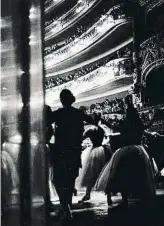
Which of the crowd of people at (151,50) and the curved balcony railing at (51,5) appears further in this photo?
the curved balcony railing at (51,5)

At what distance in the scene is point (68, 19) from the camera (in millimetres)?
4164

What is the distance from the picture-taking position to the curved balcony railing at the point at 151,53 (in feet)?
12.9

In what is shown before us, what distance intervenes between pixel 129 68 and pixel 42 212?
149 cm

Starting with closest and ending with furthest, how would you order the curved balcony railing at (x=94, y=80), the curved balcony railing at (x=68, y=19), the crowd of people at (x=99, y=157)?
the crowd of people at (x=99, y=157)
the curved balcony railing at (x=94, y=80)
the curved balcony railing at (x=68, y=19)

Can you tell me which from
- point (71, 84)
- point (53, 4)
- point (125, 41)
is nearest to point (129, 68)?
point (125, 41)

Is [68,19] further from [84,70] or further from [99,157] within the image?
[99,157]

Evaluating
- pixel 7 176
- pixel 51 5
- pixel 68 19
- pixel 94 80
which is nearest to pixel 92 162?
pixel 94 80

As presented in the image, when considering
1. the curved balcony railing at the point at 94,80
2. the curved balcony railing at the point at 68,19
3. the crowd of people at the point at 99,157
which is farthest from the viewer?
the curved balcony railing at the point at 68,19

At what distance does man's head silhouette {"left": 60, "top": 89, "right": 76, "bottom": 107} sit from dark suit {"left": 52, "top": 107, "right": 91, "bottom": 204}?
46mm

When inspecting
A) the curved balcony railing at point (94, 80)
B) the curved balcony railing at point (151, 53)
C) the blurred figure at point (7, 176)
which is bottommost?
the blurred figure at point (7, 176)

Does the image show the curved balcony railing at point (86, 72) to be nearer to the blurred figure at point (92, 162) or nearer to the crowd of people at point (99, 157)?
the crowd of people at point (99, 157)

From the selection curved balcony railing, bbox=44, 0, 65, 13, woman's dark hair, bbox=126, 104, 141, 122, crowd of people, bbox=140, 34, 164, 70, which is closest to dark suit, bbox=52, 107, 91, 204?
woman's dark hair, bbox=126, 104, 141, 122

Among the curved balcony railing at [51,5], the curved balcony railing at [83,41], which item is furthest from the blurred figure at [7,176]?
the curved balcony railing at [51,5]

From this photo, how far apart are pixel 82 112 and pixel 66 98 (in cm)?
20
